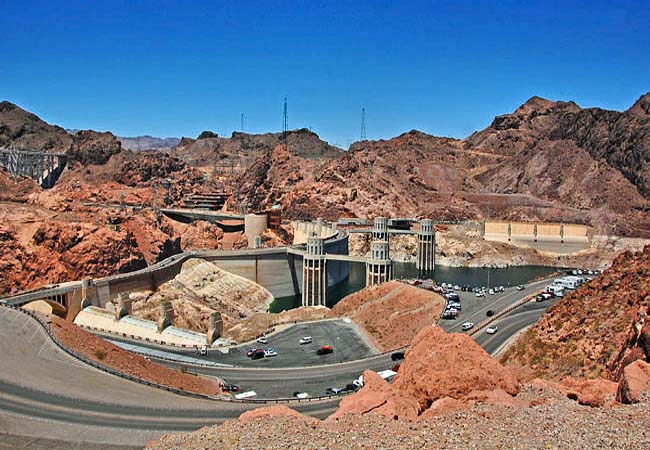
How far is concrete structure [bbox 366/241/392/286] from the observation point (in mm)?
76438

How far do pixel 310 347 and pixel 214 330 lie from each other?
10.2 metres

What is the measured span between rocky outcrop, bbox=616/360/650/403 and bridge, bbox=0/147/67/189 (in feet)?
576

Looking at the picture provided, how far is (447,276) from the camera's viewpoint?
108 meters

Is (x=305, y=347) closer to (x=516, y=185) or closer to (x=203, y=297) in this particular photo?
(x=203, y=297)

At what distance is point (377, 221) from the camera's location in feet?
389

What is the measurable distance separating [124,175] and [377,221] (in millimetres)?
76168

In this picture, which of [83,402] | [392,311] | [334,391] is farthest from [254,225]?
[83,402]

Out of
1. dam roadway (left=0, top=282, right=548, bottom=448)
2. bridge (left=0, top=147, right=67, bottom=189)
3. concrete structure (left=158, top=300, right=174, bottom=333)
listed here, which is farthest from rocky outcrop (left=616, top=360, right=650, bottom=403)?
bridge (left=0, top=147, right=67, bottom=189)

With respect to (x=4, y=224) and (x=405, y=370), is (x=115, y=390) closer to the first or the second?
(x=405, y=370)

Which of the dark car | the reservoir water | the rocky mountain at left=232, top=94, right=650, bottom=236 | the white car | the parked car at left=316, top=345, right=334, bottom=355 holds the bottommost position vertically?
the reservoir water

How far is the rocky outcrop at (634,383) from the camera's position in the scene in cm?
1460

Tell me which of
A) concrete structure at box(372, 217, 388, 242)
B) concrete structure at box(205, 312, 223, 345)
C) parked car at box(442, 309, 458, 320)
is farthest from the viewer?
concrete structure at box(372, 217, 388, 242)

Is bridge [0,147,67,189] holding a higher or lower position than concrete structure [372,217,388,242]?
higher

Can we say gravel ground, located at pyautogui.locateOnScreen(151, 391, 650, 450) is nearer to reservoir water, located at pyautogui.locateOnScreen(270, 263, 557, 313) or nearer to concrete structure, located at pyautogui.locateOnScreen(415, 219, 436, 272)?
reservoir water, located at pyautogui.locateOnScreen(270, 263, 557, 313)
